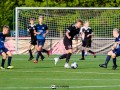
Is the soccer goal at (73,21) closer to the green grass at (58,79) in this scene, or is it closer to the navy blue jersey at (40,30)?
the navy blue jersey at (40,30)

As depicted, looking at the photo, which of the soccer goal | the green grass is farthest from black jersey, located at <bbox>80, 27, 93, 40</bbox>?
the green grass

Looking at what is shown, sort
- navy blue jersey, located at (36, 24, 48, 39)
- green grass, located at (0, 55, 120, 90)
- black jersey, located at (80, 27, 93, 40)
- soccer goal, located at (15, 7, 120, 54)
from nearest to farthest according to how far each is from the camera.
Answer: green grass, located at (0, 55, 120, 90), navy blue jersey, located at (36, 24, 48, 39), black jersey, located at (80, 27, 93, 40), soccer goal, located at (15, 7, 120, 54)

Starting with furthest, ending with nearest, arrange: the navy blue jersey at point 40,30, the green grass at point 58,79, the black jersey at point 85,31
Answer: the black jersey at point 85,31 < the navy blue jersey at point 40,30 < the green grass at point 58,79

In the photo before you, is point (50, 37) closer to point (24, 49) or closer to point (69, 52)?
point (24, 49)

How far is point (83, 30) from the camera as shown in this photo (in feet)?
90.2

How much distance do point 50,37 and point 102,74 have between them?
1627 centimetres

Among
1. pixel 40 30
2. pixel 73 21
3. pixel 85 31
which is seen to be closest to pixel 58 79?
pixel 40 30

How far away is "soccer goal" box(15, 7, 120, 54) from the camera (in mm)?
32344

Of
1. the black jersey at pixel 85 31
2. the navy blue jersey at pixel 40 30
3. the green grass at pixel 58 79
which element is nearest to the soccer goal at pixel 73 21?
the black jersey at pixel 85 31

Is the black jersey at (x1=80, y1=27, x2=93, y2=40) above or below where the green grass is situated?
above

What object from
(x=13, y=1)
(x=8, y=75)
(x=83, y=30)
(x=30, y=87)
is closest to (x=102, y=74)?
(x=8, y=75)

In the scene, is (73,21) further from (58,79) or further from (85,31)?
(58,79)

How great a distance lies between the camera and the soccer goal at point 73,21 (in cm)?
3234

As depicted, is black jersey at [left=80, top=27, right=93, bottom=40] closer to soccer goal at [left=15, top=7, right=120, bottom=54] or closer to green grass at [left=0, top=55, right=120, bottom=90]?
soccer goal at [left=15, top=7, right=120, bottom=54]
